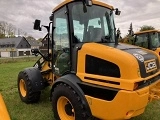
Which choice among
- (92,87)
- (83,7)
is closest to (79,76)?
(92,87)

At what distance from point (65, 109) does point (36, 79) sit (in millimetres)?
1685

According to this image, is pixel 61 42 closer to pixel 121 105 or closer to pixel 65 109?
pixel 65 109

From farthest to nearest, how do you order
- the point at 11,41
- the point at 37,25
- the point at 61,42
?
the point at 11,41, the point at 37,25, the point at 61,42

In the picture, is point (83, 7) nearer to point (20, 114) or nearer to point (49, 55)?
point (49, 55)

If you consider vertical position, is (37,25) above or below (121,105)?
above

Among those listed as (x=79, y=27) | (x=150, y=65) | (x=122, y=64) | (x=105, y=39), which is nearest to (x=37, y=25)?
(x=79, y=27)

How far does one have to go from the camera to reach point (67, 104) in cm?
459

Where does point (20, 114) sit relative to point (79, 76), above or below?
below

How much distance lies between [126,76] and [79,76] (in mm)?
1002

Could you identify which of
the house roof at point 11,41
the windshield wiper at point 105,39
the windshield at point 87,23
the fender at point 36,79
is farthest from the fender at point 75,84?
the house roof at point 11,41

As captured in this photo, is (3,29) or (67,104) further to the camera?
(3,29)

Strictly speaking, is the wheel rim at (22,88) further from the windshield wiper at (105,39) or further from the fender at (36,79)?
the windshield wiper at (105,39)

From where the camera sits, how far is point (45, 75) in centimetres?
634

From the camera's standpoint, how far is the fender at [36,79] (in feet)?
19.5
